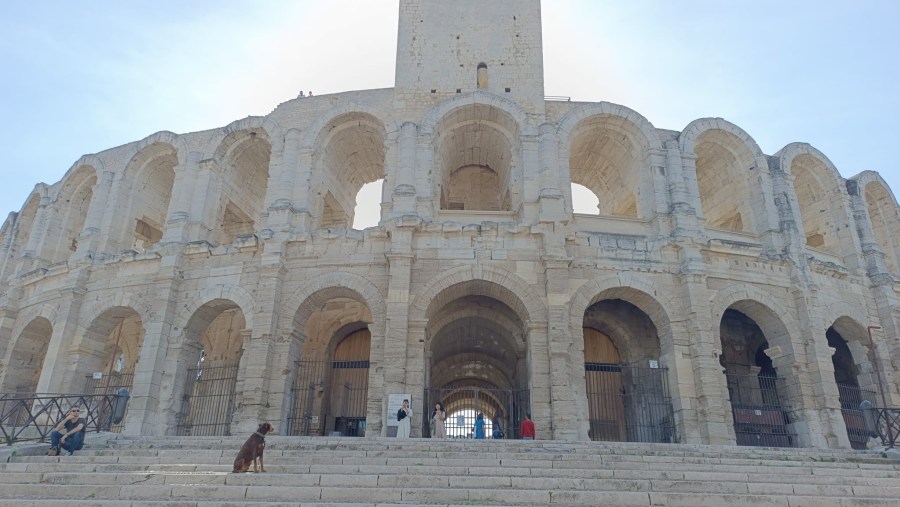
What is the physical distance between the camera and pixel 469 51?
1892 cm

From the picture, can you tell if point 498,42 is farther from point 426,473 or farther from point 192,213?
point 426,473

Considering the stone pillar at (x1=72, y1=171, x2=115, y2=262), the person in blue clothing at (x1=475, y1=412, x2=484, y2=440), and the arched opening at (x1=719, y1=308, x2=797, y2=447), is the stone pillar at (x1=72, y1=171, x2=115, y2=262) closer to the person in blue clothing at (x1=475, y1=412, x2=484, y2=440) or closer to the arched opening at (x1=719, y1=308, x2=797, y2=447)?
the person in blue clothing at (x1=475, y1=412, x2=484, y2=440)

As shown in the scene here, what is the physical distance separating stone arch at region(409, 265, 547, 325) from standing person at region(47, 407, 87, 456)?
6.98 meters

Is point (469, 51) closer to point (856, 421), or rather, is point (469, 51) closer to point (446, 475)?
point (446, 475)

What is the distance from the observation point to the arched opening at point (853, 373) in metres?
16.4

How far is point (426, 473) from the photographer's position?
836 centimetres

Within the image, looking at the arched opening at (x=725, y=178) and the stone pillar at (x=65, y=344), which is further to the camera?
the arched opening at (x=725, y=178)

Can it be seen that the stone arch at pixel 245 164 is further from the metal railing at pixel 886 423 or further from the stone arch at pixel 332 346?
the metal railing at pixel 886 423

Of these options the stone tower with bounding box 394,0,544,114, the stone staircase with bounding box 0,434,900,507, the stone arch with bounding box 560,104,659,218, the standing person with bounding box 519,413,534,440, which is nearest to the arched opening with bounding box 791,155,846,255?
the stone arch with bounding box 560,104,659,218

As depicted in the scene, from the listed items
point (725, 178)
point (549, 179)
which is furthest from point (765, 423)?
point (549, 179)

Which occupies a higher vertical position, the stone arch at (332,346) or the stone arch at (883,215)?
the stone arch at (883,215)

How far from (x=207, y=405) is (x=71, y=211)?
28.3 feet

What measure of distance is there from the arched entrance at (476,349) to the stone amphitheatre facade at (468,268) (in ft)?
0.51

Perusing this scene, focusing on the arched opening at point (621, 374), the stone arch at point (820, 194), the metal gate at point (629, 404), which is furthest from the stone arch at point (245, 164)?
the stone arch at point (820, 194)
